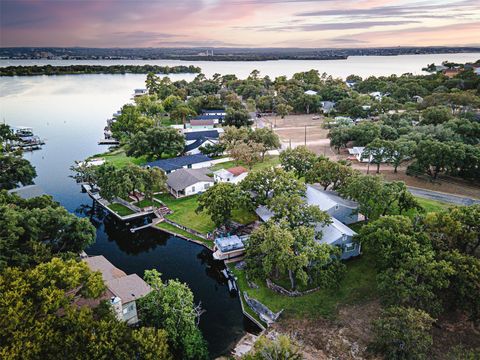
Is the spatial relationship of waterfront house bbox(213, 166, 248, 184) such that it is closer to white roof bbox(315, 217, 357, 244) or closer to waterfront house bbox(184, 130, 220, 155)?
waterfront house bbox(184, 130, 220, 155)

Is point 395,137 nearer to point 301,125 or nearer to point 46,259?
point 301,125

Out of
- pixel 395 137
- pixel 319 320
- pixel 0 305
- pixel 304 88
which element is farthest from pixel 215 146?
pixel 304 88

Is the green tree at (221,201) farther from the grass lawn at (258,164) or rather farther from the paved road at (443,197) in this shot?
the paved road at (443,197)

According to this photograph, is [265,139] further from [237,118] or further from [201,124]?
[201,124]

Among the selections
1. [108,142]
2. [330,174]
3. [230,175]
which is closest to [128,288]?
[330,174]

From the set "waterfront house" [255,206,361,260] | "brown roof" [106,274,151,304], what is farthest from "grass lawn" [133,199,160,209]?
"waterfront house" [255,206,361,260]
